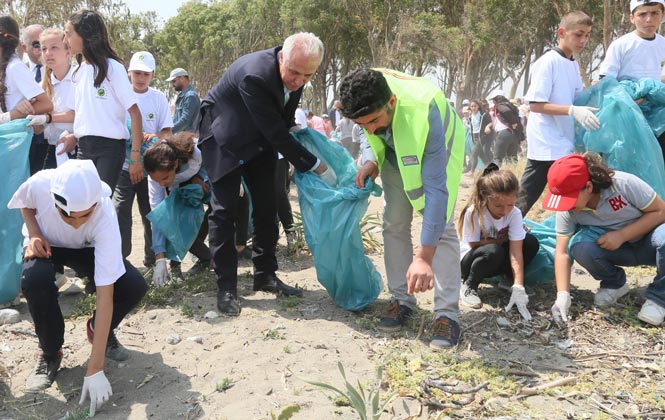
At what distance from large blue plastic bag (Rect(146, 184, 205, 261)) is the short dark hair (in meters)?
1.62

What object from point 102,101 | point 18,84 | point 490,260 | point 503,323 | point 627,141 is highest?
point 18,84

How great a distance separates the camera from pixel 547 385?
2.38 m

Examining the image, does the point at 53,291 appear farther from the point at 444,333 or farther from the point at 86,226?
the point at 444,333

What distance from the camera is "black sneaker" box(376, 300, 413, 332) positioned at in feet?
9.70

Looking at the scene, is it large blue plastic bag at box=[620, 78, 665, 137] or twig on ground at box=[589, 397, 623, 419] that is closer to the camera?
twig on ground at box=[589, 397, 623, 419]

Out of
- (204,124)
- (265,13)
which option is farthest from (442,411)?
(265,13)

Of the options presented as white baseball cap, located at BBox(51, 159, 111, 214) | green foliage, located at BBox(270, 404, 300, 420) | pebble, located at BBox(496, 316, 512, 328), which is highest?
white baseball cap, located at BBox(51, 159, 111, 214)

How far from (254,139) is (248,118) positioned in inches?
4.6

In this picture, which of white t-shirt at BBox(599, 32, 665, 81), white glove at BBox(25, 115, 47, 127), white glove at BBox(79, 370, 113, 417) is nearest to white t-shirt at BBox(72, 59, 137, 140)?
white glove at BBox(25, 115, 47, 127)

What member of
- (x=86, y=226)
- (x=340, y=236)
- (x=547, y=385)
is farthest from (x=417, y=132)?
(x=86, y=226)

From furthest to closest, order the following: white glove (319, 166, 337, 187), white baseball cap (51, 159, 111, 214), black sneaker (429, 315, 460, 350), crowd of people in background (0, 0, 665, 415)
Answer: white glove (319, 166, 337, 187), black sneaker (429, 315, 460, 350), crowd of people in background (0, 0, 665, 415), white baseball cap (51, 159, 111, 214)

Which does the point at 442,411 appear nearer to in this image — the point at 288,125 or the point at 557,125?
the point at 288,125

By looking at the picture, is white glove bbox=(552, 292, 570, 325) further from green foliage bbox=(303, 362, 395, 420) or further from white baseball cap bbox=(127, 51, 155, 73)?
white baseball cap bbox=(127, 51, 155, 73)

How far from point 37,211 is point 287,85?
135cm
